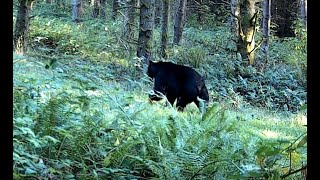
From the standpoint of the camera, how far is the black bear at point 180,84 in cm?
976

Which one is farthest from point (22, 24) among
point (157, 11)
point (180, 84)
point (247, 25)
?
point (157, 11)

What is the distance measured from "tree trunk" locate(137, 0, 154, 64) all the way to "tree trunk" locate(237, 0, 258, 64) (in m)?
3.01

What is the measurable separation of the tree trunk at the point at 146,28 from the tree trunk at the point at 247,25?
3.01 meters

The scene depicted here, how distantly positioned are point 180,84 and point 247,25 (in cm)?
544

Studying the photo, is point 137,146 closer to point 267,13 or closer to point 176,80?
point 176,80

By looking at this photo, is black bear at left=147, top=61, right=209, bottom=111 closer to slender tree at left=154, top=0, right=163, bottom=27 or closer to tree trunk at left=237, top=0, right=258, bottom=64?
tree trunk at left=237, top=0, right=258, bottom=64

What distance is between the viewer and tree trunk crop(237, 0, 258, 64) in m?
14.6

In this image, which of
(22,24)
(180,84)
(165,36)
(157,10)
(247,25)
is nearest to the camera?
(180,84)

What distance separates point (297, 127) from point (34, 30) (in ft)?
45.3

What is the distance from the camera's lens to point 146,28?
13117 mm

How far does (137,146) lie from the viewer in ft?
13.9

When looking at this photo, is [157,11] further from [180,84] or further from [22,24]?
[180,84]

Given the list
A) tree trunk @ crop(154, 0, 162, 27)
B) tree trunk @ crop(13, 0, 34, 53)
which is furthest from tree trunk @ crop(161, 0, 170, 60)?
tree trunk @ crop(154, 0, 162, 27)
